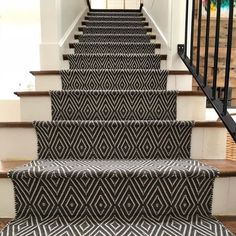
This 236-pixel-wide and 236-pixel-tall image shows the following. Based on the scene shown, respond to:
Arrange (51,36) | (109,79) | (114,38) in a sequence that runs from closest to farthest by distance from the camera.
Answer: (109,79) < (51,36) < (114,38)

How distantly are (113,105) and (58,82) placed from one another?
1.73 ft

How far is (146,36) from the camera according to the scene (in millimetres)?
3162

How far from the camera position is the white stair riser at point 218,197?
3.89ft

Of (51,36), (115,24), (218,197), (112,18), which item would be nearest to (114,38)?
(115,24)

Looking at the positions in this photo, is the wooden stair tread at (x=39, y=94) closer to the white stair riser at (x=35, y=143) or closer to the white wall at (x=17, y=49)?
the white stair riser at (x=35, y=143)

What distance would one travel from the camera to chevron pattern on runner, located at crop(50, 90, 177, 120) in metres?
1.70

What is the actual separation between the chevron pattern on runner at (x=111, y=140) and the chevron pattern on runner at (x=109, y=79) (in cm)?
63

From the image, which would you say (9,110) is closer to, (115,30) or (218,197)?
(115,30)

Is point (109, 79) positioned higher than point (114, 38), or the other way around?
point (114, 38)

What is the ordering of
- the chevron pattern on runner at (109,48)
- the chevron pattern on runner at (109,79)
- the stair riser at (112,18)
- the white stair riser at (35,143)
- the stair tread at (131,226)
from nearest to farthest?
the stair tread at (131,226), the white stair riser at (35,143), the chevron pattern on runner at (109,79), the chevron pattern on runner at (109,48), the stair riser at (112,18)

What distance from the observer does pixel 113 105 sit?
1712 millimetres

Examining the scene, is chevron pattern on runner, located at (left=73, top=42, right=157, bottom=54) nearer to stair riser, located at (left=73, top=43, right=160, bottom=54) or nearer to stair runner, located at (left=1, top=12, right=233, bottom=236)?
stair riser, located at (left=73, top=43, right=160, bottom=54)

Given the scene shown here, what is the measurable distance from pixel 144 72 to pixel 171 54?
401mm

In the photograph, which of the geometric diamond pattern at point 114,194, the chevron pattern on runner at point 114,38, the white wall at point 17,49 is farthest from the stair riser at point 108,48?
the white wall at point 17,49
